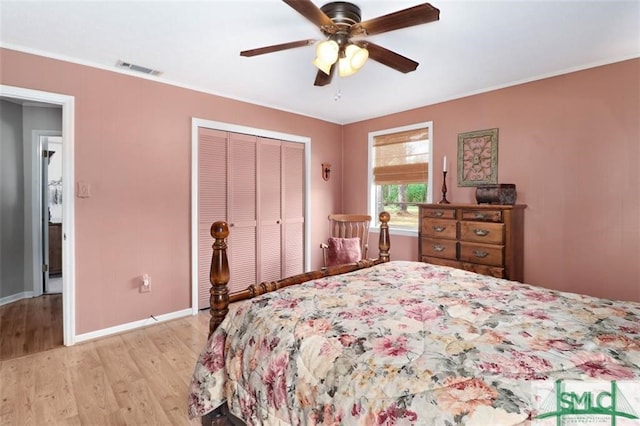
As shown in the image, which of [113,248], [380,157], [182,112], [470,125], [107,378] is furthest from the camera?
[380,157]

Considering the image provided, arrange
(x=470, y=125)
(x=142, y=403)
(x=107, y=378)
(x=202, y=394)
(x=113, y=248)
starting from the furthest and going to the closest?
(x=470, y=125), (x=113, y=248), (x=107, y=378), (x=142, y=403), (x=202, y=394)

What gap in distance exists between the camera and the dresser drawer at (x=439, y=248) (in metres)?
3.33

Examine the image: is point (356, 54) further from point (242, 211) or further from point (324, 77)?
point (242, 211)

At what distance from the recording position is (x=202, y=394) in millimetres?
1505

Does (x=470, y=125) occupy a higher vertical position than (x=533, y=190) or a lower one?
higher

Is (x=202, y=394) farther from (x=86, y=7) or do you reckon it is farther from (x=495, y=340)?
(x=86, y=7)

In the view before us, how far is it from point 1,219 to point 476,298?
4986mm

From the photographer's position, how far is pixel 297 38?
8.01 feet

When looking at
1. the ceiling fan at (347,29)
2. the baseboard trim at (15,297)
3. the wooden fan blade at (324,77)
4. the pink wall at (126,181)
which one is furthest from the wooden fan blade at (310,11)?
the baseboard trim at (15,297)

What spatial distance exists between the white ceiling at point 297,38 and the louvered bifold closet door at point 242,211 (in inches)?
29.4

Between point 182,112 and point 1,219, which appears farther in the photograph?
point 1,219

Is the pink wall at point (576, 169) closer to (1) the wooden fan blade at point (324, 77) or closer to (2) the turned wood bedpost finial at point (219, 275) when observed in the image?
(1) the wooden fan blade at point (324, 77)

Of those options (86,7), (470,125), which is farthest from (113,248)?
(470,125)

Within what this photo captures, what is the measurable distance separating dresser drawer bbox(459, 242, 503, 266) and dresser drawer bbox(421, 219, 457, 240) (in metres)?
0.16
